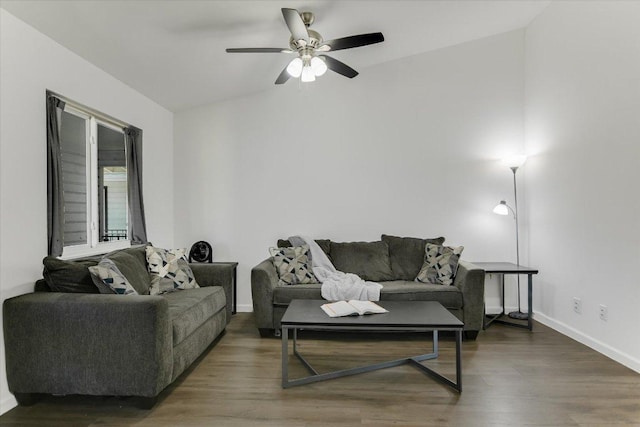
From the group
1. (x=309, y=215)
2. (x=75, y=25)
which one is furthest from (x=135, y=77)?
(x=309, y=215)

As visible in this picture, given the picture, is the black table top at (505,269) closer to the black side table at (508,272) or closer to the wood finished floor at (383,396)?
the black side table at (508,272)

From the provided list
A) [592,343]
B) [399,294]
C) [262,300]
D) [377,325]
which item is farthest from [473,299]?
[262,300]

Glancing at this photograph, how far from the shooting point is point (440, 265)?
13.3 ft

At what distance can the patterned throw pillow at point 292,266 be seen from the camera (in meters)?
4.05

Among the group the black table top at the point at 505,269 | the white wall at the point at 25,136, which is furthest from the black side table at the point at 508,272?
the white wall at the point at 25,136

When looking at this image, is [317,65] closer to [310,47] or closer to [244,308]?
[310,47]

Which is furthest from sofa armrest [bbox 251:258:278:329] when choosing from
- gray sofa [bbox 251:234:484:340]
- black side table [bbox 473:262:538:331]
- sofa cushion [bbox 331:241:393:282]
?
black side table [bbox 473:262:538:331]

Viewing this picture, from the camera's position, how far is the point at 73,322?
7.88 ft

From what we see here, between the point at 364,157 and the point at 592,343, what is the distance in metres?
2.90

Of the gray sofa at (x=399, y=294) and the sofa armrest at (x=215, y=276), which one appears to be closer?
the gray sofa at (x=399, y=294)

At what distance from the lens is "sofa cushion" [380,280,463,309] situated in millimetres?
3725

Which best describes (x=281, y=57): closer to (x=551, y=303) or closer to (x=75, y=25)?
(x=75, y=25)

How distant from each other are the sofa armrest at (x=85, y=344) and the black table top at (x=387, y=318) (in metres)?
0.89

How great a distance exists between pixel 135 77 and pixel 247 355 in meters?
2.74
